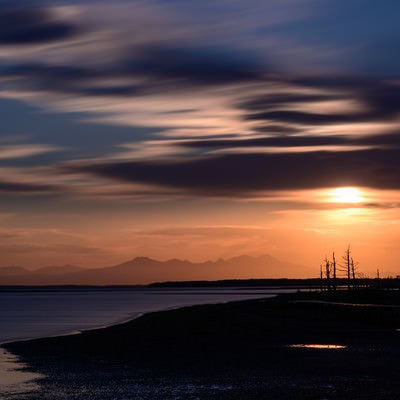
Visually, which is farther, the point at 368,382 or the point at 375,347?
the point at 375,347

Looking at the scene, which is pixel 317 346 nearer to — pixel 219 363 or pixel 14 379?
pixel 219 363

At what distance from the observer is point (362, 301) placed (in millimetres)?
116250

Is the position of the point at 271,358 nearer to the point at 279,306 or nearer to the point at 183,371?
the point at 183,371

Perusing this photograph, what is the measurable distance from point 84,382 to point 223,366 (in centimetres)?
761

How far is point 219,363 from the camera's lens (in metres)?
41.4

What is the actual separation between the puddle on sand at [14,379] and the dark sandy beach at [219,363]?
65 cm

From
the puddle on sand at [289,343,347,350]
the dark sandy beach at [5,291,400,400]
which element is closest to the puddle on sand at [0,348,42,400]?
the dark sandy beach at [5,291,400,400]

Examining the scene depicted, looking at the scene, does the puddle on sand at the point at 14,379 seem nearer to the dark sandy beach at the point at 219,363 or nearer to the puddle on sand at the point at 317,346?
the dark sandy beach at the point at 219,363

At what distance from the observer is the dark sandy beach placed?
106ft

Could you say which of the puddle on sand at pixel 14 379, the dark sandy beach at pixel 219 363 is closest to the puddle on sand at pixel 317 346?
the dark sandy beach at pixel 219 363

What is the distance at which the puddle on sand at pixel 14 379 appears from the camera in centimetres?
3306

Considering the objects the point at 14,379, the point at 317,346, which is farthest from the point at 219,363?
the point at 317,346

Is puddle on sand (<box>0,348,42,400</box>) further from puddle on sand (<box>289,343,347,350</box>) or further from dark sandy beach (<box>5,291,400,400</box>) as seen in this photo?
puddle on sand (<box>289,343,347,350</box>)

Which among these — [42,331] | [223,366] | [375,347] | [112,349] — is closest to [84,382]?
[223,366]
